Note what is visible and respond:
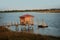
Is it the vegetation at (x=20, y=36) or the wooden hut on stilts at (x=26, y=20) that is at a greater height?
the wooden hut on stilts at (x=26, y=20)

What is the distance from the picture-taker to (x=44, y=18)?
1.92 metres

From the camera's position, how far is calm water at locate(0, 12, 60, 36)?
187 centimetres

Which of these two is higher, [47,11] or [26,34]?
[47,11]

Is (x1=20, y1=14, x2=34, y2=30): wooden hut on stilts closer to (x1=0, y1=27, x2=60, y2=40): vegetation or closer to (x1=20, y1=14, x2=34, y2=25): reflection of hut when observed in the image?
(x1=20, y1=14, x2=34, y2=25): reflection of hut

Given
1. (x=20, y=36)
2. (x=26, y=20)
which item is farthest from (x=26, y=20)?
(x=20, y=36)

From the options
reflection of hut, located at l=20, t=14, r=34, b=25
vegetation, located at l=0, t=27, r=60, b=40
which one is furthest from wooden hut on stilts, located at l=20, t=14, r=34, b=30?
vegetation, located at l=0, t=27, r=60, b=40

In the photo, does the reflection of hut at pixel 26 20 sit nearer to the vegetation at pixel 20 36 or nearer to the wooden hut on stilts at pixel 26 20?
the wooden hut on stilts at pixel 26 20

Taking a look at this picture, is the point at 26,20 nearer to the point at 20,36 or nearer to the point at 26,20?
the point at 26,20

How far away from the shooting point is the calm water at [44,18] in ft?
6.14

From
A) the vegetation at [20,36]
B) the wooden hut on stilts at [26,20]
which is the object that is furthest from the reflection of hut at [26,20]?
the vegetation at [20,36]

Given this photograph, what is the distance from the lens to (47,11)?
76.2 inches
